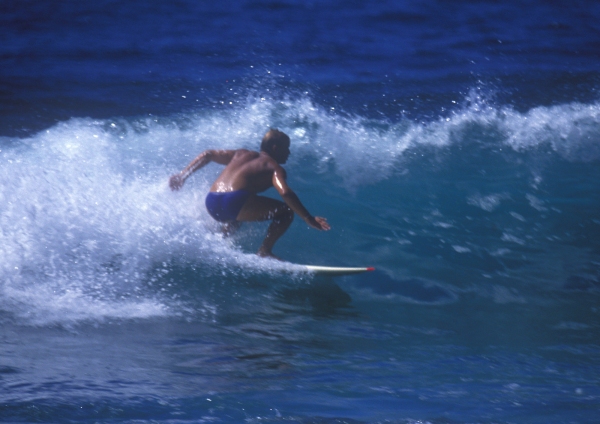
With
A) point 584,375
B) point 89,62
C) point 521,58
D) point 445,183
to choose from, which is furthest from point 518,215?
point 89,62

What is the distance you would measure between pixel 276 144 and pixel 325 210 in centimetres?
161

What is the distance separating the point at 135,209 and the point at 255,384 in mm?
2679

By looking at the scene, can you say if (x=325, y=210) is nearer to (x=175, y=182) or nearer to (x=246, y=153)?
(x=246, y=153)

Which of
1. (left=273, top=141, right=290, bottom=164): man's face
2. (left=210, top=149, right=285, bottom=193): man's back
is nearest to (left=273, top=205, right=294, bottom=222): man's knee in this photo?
(left=210, top=149, right=285, bottom=193): man's back

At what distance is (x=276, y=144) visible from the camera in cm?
443

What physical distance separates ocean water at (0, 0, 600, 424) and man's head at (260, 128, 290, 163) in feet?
2.47

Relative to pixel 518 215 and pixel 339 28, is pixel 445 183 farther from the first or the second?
pixel 339 28

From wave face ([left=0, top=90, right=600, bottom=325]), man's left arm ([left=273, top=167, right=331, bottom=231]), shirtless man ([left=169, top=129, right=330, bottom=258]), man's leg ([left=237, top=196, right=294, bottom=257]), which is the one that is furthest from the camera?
man's leg ([left=237, top=196, right=294, bottom=257])

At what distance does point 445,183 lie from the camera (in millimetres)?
6426

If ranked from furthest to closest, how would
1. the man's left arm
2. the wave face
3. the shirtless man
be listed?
the shirtless man < the wave face < the man's left arm

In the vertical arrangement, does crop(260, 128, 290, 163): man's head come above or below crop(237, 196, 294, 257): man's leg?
above

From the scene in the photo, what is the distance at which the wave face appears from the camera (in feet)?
14.0

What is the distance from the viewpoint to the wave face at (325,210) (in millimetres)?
4262

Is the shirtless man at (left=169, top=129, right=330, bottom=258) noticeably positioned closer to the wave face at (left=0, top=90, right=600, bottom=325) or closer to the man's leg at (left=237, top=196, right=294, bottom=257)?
the man's leg at (left=237, top=196, right=294, bottom=257)
